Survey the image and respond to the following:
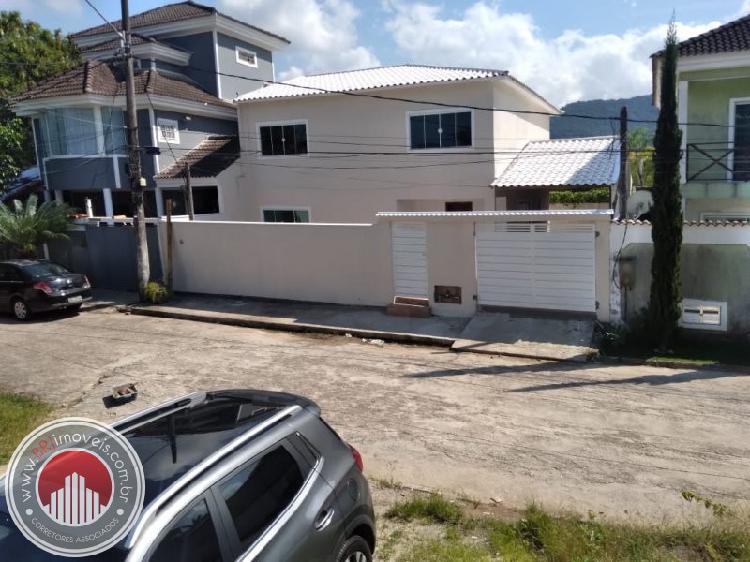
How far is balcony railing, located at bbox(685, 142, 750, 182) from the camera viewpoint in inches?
593

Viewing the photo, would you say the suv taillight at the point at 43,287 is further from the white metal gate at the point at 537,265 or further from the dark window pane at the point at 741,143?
the dark window pane at the point at 741,143

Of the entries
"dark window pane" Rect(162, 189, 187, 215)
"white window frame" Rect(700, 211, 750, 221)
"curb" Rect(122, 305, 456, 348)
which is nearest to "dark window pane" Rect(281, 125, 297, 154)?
"dark window pane" Rect(162, 189, 187, 215)

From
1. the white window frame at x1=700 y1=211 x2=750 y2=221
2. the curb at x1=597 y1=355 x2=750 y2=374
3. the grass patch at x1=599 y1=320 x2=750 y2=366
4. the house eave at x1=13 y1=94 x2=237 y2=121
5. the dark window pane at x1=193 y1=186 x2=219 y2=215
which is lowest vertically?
the curb at x1=597 y1=355 x2=750 y2=374

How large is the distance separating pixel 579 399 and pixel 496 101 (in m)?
11.8

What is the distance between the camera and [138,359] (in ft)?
37.0

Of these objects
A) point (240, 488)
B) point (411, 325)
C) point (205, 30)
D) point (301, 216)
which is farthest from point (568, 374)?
point (205, 30)

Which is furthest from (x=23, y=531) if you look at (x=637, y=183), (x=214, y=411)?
(x=637, y=183)

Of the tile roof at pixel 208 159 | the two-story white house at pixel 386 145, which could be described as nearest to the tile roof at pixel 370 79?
the two-story white house at pixel 386 145

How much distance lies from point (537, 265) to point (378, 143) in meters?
9.22

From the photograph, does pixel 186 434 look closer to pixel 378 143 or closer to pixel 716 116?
pixel 716 116

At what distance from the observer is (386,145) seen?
19.6 metres

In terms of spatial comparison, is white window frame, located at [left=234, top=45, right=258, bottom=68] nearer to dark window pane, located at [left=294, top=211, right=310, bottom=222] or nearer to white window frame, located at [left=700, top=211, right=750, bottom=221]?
dark window pane, located at [left=294, top=211, right=310, bottom=222]

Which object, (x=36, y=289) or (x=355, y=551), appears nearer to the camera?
(x=355, y=551)

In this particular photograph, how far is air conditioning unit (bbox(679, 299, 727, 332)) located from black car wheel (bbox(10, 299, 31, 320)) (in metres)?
14.9
